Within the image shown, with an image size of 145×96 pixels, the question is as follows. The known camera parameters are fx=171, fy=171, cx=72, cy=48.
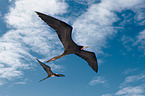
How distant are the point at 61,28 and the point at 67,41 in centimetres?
180

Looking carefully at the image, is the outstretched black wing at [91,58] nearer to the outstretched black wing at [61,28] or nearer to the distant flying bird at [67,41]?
the distant flying bird at [67,41]

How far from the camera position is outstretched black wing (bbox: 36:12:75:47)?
1105 centimetres

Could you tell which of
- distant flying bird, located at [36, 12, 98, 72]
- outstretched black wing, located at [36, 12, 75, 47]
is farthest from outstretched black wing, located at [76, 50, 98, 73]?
outstretched black wing, located at [36, 12, 75, 47]

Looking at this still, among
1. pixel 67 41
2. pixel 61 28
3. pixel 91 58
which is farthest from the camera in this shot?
pixel 91 58

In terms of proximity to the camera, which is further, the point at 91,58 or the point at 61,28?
the point at 91,58

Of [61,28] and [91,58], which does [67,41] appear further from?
[91,58]

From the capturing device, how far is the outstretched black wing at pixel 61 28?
435 inches

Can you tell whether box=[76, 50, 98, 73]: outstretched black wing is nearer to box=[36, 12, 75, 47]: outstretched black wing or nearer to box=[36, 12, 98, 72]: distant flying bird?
box=[36, 12, 98, 72]: distant flying bird

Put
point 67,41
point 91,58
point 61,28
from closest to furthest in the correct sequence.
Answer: point 61,28
point 67,41
point 91,58

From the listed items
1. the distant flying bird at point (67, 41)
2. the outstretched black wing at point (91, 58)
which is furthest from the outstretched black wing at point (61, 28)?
the outstretched black wing at point (91, 58)

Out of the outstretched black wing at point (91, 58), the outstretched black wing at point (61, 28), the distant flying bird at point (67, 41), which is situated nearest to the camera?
the outstretched black wing at point (61, 28)

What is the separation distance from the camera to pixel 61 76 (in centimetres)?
1538

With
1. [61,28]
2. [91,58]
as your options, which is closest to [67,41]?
[61,28]

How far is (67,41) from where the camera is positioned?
45.6 feet
